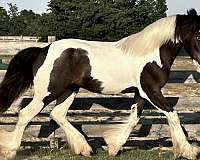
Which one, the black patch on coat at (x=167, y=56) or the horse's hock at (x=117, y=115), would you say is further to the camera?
the horse's hock at (x=117, y=115)

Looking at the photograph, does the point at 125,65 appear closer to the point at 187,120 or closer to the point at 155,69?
the point at 155,69

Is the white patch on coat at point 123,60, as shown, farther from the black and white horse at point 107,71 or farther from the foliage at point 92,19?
the foliage at point 92,19

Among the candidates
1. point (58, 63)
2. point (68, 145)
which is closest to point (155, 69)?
point (58, 63)

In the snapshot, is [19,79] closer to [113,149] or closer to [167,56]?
[113,149]

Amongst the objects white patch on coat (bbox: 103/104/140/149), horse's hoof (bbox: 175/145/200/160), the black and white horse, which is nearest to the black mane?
the black and white horse

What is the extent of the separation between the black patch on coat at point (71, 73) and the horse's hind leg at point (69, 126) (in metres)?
0.35

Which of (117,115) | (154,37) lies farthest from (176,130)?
(117,115)

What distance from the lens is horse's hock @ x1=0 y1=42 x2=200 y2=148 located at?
7402 millimetres

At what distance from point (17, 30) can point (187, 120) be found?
182 ft

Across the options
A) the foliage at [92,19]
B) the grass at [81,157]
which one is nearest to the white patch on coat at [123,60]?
the grass at [81,157]

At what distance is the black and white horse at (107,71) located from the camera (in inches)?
252

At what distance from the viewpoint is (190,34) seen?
6.51 metres

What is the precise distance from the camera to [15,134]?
21.1 feet

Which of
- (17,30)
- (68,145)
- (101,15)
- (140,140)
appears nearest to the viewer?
(68,145)
